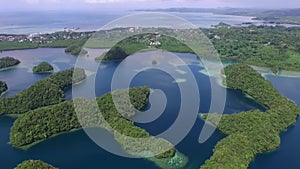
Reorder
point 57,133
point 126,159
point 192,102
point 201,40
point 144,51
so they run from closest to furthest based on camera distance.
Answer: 1. point 126,159
2. point 57,133
3. point 192,102
4. point 144,51
5. point 201,40

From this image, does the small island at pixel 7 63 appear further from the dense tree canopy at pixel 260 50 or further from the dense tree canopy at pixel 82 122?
the dense tree canopy at pixel 260 50

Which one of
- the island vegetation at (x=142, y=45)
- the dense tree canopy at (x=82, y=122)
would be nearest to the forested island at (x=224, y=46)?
the island vegetation at (x=142, y=45)

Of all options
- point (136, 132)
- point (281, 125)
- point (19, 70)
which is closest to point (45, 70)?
point (19, 70)

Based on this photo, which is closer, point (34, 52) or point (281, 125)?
point (281, 125)

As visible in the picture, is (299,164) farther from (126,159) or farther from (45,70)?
(45,70)

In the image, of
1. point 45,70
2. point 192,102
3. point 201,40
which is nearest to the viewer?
point 192,102

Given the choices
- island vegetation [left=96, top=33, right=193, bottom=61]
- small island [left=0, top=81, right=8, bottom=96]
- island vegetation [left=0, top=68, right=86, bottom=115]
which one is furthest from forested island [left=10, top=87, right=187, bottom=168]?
island vegetation [left=96, top=33, right=193, bottom=61]
